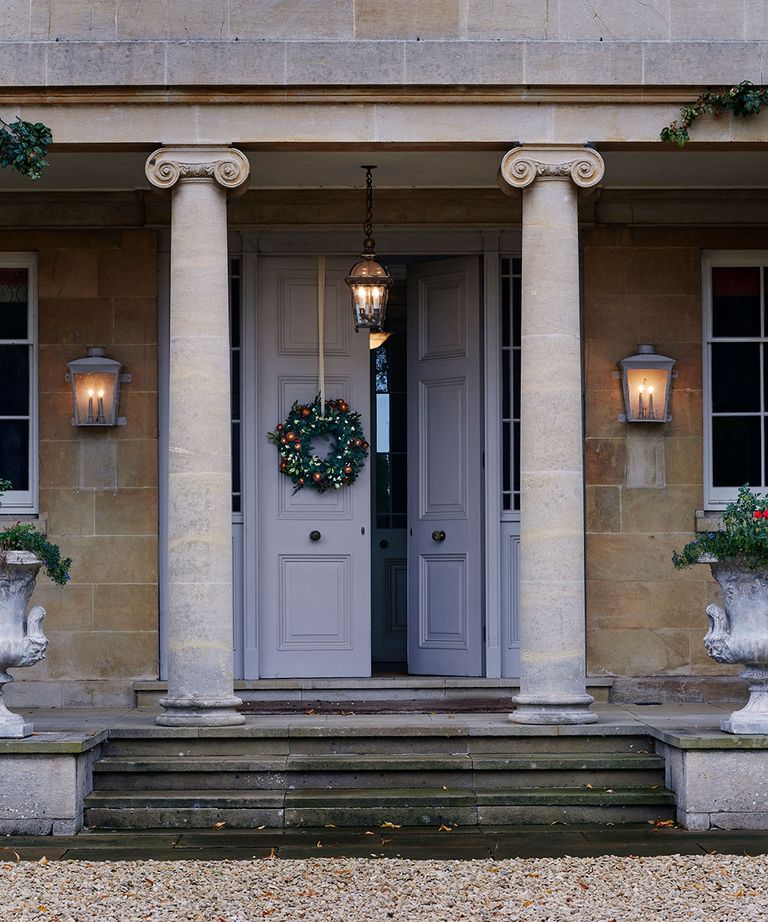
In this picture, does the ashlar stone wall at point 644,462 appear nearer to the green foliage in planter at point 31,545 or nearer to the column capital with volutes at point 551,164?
the column capital with volutes at point 551,164

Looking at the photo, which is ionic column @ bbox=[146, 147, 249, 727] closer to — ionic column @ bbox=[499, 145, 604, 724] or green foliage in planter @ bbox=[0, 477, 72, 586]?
green foliage in planter @ bbox=[0, 477, 72, 586]

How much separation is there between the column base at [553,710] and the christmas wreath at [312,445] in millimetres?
2673

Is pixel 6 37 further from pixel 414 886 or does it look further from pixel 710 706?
pixel 710 706

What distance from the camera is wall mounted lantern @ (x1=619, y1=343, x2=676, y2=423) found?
11.3 meters

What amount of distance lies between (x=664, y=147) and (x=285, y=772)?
4.50m

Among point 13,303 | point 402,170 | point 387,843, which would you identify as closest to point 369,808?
point 387,843

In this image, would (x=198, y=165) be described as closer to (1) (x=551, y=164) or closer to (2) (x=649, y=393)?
(1) (x=551, y=164)

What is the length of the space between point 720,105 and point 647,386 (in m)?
2.37

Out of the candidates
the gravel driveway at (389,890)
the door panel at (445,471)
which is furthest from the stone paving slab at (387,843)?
the door panel at (445,471)

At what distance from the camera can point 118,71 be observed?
9.60 m

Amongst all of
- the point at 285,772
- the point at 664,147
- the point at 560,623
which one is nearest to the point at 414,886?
the point at 285,772

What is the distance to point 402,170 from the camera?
35.3ft

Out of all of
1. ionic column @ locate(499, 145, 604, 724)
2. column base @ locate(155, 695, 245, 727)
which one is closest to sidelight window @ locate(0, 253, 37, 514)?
column base @ locate(155, 695, 245, 727)

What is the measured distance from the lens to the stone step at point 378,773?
912cm
